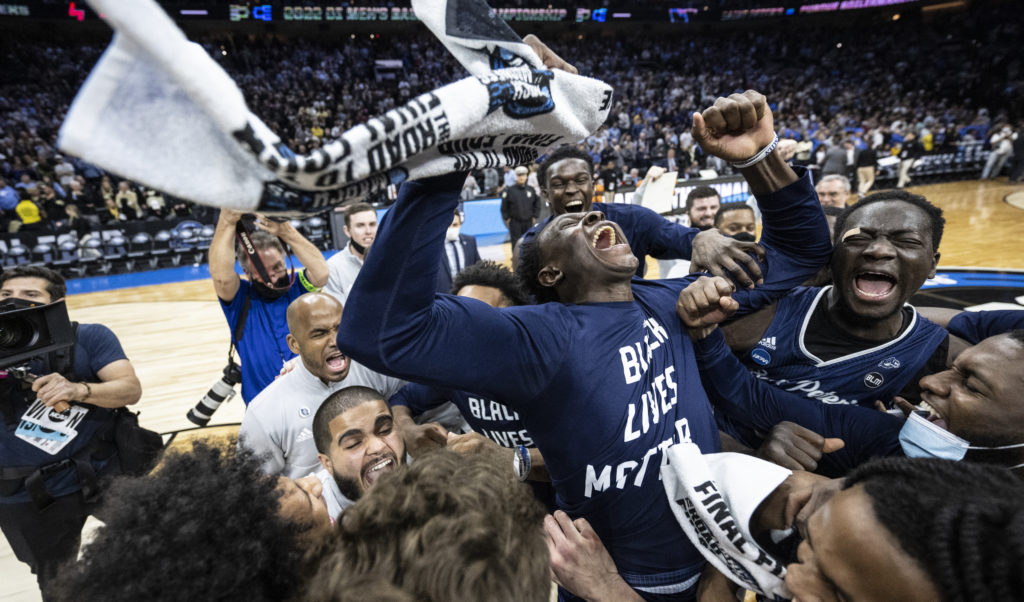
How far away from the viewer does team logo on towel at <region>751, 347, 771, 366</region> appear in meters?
1.80

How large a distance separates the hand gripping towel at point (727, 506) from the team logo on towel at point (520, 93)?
863 mm

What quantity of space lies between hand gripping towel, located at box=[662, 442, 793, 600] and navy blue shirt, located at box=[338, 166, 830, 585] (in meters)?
0.13

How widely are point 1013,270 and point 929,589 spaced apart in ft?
28.6

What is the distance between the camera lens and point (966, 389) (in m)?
1.36

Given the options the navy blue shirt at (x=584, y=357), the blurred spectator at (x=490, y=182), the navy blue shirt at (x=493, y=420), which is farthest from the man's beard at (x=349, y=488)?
the blurred spectator at (x=490, y=182)

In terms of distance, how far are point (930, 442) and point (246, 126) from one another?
1732 millimetres

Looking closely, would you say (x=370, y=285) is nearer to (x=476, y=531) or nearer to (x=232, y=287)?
(x=476, y=531)

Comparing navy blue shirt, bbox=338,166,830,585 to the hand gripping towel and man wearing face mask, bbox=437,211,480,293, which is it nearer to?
the hand gripping towel

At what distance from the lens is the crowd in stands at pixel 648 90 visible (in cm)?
1301

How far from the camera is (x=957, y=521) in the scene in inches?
31.7

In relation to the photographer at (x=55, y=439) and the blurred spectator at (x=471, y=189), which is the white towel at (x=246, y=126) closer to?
the photographer at (x=55, y=439)

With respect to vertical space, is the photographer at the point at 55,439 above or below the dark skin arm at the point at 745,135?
below

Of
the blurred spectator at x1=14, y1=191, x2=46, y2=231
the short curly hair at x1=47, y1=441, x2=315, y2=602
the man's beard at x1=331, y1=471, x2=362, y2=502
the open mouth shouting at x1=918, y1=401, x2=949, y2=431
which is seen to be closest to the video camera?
the man's beard at x1=331, y1=471, x2=362, y2=502

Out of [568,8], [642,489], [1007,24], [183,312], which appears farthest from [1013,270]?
[1007,24]
